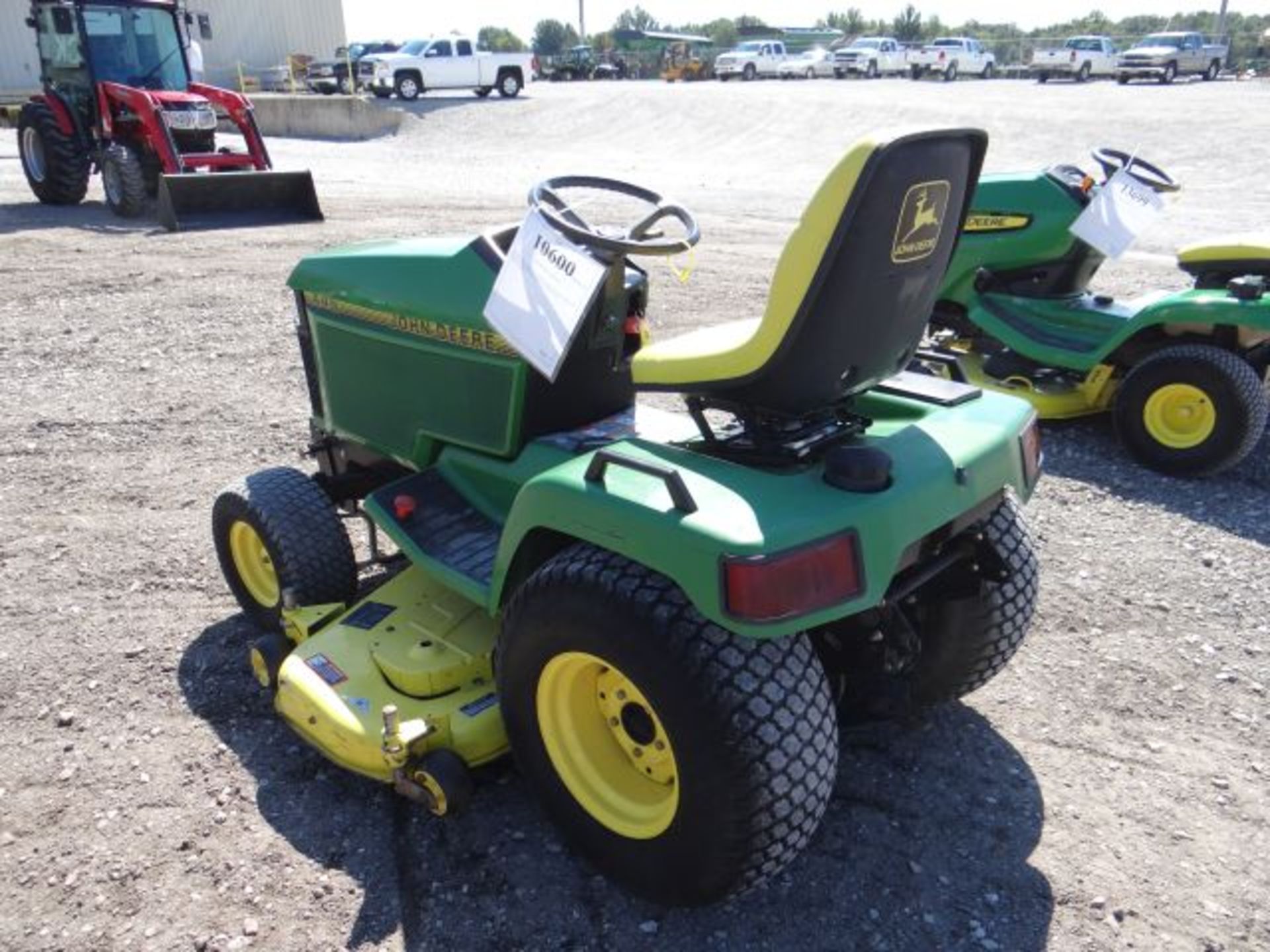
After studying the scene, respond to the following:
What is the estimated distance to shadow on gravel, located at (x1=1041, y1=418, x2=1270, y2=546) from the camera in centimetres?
425

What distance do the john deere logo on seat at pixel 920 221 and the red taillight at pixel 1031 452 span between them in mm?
621

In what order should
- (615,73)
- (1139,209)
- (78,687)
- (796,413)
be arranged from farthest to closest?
(615,73)
(1139,209)
(78,687)
(796,413)

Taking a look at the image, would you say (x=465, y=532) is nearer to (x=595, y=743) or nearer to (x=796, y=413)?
(x=595, y=743)

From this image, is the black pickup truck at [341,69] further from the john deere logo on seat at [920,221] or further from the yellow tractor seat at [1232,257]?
the john deere logo on seat at [920,221]

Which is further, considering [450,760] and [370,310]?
[370,310]

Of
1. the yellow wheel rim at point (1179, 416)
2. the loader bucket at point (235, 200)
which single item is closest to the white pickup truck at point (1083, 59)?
the loader bucket at point (235, 200)

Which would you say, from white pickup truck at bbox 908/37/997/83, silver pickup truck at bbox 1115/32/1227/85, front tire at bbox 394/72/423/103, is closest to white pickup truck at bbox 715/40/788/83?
white pickup truck at bbox 908/37/997/83

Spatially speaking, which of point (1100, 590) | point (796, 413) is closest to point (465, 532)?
point (796, 413)

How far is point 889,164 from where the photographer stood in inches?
75.7

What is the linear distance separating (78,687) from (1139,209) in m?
4.96

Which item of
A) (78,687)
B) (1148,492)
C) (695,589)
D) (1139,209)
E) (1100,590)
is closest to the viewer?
(695,589)

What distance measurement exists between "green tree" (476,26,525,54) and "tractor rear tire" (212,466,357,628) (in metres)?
63.8

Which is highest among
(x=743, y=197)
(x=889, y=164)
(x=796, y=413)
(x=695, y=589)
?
(x=889, y=164)

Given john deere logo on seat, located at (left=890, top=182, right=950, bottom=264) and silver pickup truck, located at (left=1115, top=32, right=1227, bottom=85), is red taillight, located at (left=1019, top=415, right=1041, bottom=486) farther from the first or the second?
silver pickup truck, located at (left=1115, top=32, right=1227, bottom=85)
